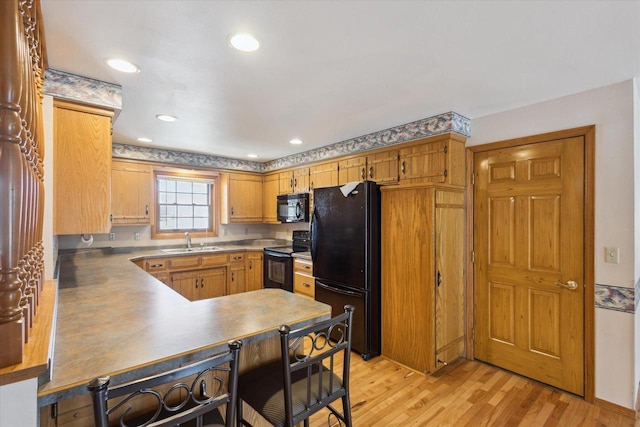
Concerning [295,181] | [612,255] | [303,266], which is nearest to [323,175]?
[295,181]

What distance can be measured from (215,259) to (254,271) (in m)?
0.68

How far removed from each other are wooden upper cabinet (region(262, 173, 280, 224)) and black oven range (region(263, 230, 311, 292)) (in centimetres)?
60

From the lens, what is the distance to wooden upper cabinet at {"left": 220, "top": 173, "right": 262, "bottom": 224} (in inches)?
200

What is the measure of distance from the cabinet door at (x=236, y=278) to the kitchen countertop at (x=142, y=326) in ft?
8.12

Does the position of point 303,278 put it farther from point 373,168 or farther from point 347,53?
point 347,53

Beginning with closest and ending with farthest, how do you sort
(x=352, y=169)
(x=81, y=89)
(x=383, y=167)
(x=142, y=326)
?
(x=142, y=326), (x=81, y=89), (x=383, y=167), (x=352, y=169)

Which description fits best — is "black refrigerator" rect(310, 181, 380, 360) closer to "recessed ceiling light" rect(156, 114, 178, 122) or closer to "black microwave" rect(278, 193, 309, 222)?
"black microwave" rect(278, 193, 309, 222)

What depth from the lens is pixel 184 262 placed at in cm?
424

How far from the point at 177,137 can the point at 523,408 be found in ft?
14.0

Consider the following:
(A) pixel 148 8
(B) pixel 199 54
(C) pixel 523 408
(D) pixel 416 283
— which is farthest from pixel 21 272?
(C) pixel 523 408

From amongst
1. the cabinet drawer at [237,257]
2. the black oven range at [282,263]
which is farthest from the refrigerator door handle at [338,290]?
the cabinet drawer at [237,257]

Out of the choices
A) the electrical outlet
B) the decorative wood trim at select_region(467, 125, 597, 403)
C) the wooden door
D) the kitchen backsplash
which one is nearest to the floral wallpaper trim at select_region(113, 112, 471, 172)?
the wooden door

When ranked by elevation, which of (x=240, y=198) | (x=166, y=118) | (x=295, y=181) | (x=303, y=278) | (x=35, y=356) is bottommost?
(x=303, y=278)

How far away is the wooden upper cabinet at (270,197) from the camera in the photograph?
16.9 ft
